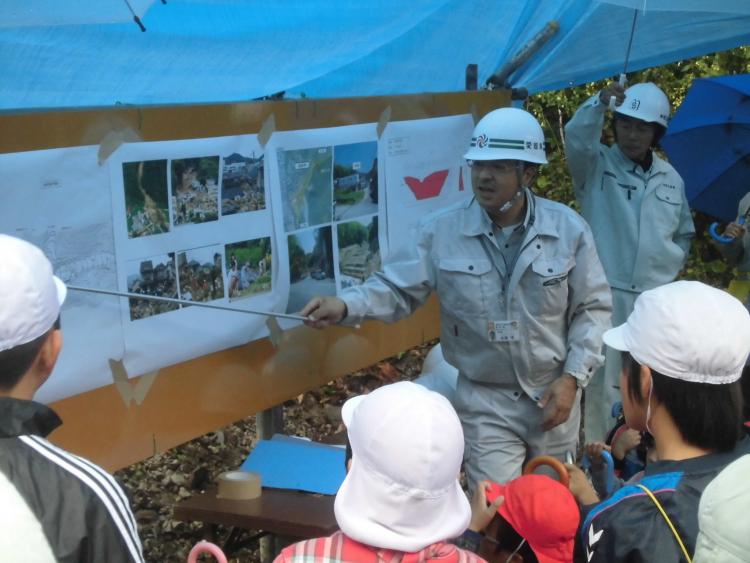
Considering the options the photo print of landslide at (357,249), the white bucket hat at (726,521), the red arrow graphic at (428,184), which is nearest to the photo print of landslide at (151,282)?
the photo print of landslide at (357,249)

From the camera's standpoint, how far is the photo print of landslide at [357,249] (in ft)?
14.5

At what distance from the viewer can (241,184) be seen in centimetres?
377

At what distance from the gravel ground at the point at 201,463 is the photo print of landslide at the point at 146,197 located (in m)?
1.41

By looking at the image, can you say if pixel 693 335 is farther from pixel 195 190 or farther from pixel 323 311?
pixel 195 190

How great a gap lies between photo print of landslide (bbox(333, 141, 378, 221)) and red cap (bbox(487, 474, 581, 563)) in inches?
82.1

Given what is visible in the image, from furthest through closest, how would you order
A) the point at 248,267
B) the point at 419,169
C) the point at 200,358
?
the point at 419,169, the point at 248,267, the point at 200,358

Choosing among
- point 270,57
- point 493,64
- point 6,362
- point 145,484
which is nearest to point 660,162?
point 493,64

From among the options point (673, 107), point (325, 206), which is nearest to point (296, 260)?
point (325, 206)

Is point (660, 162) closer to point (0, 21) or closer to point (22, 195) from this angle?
point (22, 195)

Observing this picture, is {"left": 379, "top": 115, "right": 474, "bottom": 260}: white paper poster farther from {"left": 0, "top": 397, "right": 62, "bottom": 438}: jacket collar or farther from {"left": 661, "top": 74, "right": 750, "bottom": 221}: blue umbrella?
{"left": 0, "top": 397, "right": 62, "bottom": 438}: jacket collar

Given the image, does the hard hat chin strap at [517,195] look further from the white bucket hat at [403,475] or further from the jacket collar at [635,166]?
the white bucket hat at [403,475]

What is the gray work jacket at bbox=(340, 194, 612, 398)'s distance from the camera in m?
3.84

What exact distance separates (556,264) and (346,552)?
2200 millimetres

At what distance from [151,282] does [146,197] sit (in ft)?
1.01
